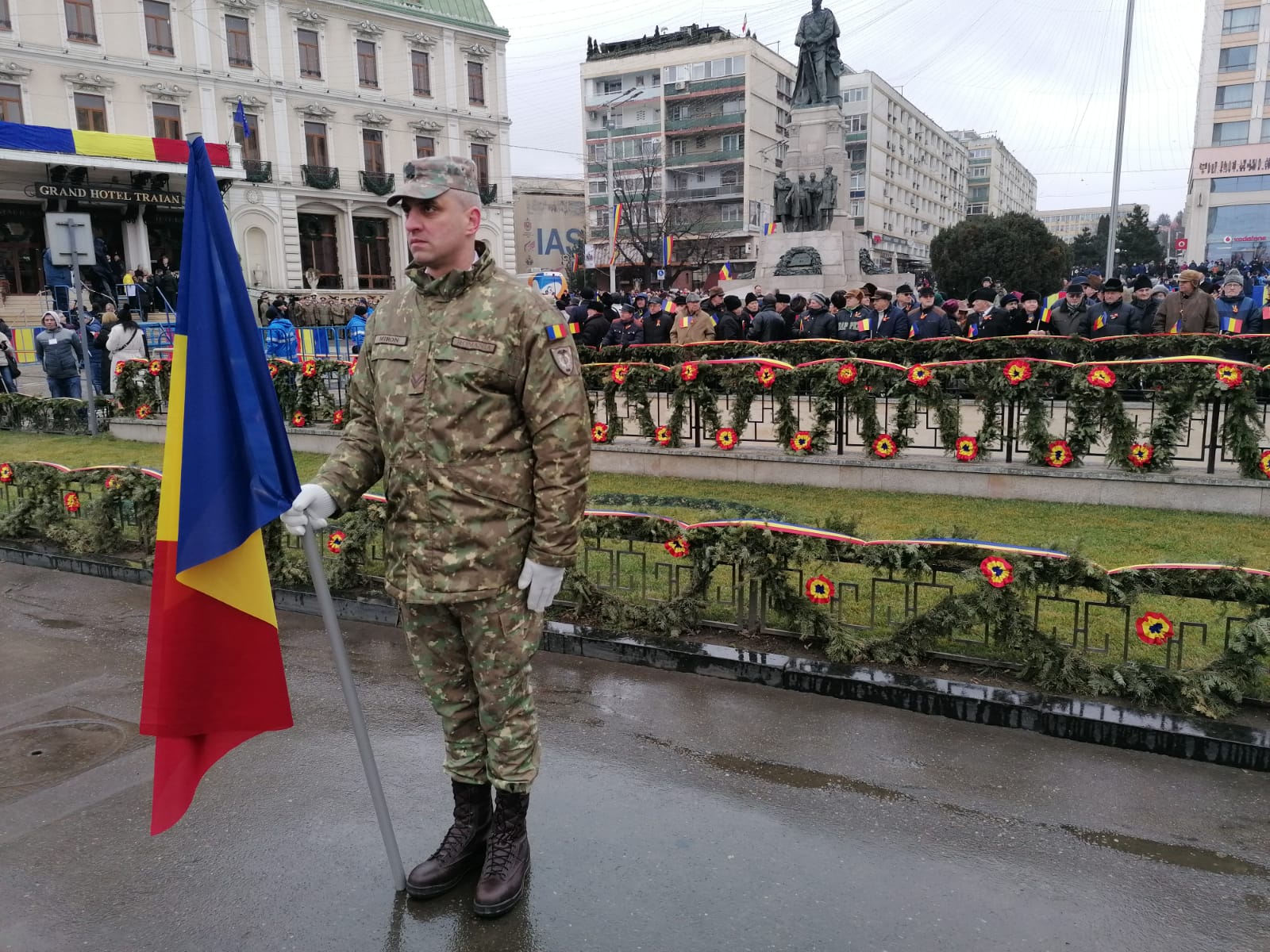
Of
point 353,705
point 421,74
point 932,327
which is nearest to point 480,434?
point 353,705

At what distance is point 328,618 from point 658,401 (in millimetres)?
7834

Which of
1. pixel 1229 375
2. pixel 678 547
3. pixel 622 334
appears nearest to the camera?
pixel 678 547

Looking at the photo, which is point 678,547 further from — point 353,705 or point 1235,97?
point 1235,97

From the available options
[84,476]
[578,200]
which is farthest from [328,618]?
[578,200]

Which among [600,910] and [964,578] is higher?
[964,578]

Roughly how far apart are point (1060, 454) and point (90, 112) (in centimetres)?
4007

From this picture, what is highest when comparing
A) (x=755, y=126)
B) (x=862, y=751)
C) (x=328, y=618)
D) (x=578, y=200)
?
(x=755, y=126)

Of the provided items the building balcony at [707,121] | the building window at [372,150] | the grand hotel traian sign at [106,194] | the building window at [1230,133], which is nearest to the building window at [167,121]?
the grand hotel traian sign at [106,194]

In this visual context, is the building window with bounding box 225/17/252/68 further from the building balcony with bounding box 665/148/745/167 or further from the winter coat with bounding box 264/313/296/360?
the building balcony with bounding box 665/148/745/167

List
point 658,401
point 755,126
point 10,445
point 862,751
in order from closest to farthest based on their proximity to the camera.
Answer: point 862,751 → point 658,401 → point 10,445 → point 755,126

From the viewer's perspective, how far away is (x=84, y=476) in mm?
7641

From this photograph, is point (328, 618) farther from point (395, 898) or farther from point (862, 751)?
point (862, 751)

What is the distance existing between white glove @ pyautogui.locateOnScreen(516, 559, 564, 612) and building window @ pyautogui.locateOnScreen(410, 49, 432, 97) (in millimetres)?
48170

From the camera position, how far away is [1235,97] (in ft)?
221
